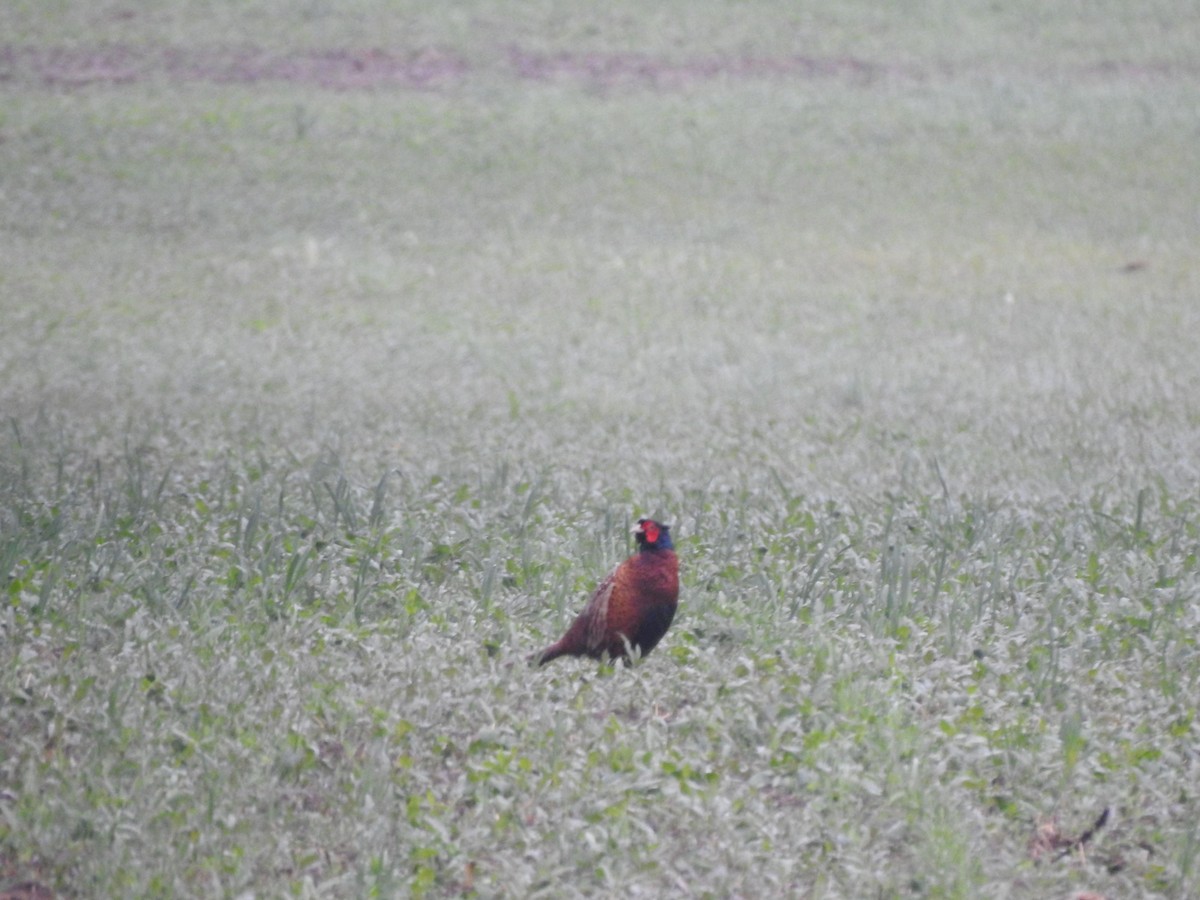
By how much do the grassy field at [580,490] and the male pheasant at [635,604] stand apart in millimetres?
143

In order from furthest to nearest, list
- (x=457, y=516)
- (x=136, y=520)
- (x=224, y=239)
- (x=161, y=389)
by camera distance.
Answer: (x=224, y=239) → (x=161, y=389) → (x=457, y=516) → (x=136, y=520)

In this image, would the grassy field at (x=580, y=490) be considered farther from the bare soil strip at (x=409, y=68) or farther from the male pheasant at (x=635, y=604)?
the bare soil strip at (x=409, y=68)

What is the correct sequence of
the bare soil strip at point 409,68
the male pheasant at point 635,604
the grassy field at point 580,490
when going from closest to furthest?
the grassy field at point 580,490
the male pheasant at point 635,604
the bare soil strip at point 409,68

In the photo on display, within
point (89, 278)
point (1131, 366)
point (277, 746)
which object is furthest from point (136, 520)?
point (89, 278)

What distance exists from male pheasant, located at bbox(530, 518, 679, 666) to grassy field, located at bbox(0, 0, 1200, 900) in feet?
0.47

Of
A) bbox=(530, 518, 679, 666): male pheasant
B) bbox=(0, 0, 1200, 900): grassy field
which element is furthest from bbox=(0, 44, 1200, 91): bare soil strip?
bbox=(530, 518, 679, 666): male pheasant

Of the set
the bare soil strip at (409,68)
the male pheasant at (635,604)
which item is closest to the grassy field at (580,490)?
the male pheasant at (635,604)

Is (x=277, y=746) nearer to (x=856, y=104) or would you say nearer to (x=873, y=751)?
(x=873, y=751)

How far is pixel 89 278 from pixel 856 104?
15080 millimetres

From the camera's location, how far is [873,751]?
14.4ft

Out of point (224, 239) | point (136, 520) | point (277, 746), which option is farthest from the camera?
point (224, 239)

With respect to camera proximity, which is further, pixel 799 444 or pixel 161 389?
pixel 161 389

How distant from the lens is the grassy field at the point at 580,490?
Answer: 4.09 m

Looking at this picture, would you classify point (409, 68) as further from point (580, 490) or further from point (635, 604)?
point (635, 604)
